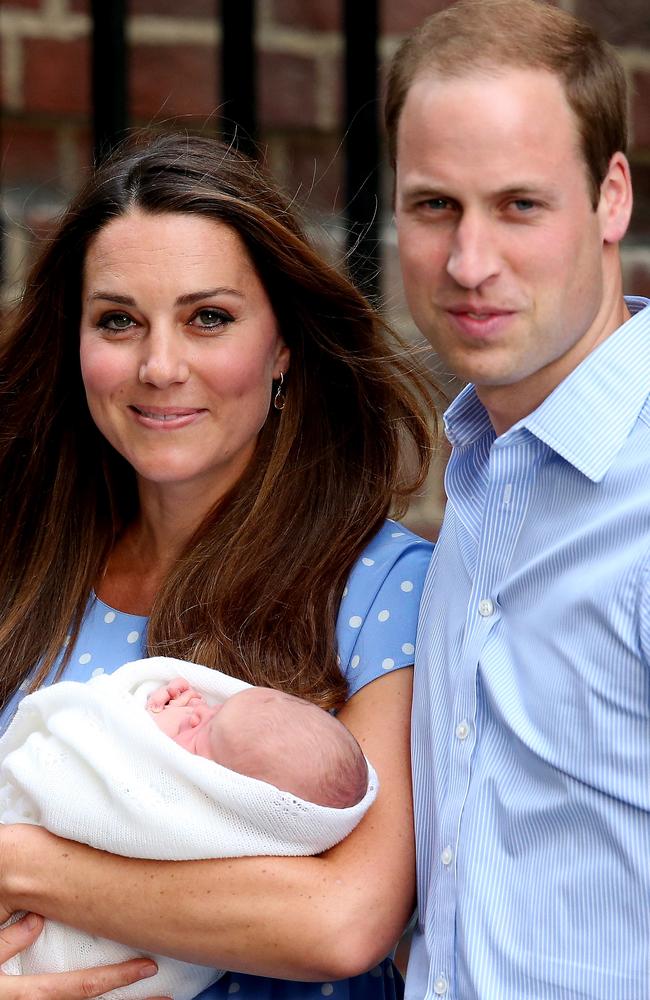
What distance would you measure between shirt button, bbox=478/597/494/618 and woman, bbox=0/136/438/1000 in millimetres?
282

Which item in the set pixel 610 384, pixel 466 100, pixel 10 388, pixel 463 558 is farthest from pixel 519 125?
pixel 10 388

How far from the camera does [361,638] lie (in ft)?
6.79

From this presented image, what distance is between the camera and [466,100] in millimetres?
1574

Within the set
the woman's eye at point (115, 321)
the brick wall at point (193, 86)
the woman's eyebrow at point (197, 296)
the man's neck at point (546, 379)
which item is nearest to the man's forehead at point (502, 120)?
the man's neck at point (546, 379)

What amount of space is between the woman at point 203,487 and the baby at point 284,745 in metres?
0.09

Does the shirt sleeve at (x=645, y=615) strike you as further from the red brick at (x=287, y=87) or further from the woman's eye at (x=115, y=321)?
the red brick at (x=287, y=87)

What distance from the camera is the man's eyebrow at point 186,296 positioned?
6.97 feet

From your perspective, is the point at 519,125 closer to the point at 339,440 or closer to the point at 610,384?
the point at 610,384

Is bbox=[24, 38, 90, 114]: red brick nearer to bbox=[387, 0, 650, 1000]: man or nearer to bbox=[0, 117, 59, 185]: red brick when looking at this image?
bbox=[0, 117, 59, 185]: red brick

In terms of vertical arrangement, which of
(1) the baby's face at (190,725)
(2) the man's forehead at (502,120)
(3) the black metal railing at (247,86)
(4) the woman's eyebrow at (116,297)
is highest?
(2) the man's forehead at (502,120)

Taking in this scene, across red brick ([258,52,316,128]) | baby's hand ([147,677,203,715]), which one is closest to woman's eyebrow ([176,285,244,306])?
baby's hand ([147,677,203,715])

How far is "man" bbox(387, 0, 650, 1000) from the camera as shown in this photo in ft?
5.13

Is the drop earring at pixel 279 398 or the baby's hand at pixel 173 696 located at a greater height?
the drop earring at pixel 279 398

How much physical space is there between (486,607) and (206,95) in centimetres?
129
